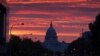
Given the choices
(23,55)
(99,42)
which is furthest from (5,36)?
(23,55)

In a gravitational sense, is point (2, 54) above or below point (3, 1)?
below

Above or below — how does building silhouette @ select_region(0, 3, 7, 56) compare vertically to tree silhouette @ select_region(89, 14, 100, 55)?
above

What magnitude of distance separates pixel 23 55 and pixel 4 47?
108 metres

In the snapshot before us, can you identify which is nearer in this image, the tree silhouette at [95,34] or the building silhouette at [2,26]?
the building silhouette at [2,26]

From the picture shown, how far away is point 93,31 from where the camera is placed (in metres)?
99.2

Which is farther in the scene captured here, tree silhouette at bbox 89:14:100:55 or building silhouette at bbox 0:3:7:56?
tree silhouette at bbox 89:14:100:55

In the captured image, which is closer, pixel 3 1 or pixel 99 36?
pixel 3 1

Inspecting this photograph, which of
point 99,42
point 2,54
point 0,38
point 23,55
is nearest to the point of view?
point 0,38

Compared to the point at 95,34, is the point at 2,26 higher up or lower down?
higher up

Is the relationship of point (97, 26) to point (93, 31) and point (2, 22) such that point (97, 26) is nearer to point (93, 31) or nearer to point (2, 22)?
point (93, 31)

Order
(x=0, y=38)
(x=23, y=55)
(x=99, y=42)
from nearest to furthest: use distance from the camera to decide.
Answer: (x=0, y=38), (x=99, y=42), (x=23, y=55)

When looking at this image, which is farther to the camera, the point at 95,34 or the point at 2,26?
the point at 95,34

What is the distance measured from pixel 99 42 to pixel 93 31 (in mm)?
3920

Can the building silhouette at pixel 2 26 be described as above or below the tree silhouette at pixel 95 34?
above
